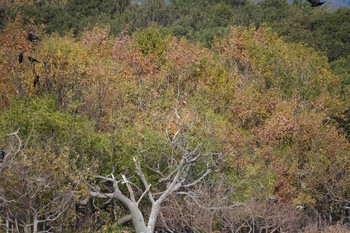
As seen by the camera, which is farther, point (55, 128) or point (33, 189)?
point (55, 128)

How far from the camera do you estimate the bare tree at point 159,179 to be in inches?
794

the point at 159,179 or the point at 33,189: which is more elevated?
the point at 33,189

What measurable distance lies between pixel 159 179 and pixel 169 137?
1.78 m

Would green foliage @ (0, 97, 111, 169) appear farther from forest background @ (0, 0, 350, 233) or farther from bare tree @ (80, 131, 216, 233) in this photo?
bare tree @ (80, 131, 216, 233)

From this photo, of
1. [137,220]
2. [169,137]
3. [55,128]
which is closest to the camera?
[137,220]

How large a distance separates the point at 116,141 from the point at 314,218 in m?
13.4

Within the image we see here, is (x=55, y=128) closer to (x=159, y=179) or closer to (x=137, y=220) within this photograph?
(x=137, y=220)

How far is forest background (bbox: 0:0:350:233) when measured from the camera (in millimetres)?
19781

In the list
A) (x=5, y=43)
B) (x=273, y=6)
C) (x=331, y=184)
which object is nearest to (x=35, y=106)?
(x=5, y=43)

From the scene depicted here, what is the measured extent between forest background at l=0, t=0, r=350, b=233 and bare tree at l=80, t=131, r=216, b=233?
0.19 feet

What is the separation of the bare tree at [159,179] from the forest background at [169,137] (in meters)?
0.06

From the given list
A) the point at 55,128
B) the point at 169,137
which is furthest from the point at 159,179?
the point at 55,128

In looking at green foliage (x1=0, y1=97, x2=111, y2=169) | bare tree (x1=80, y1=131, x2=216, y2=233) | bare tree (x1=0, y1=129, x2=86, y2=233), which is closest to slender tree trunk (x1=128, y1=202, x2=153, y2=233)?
bare tree (x1=80, y1=131, x2=216, y2=233)

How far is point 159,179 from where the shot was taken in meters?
23.1
